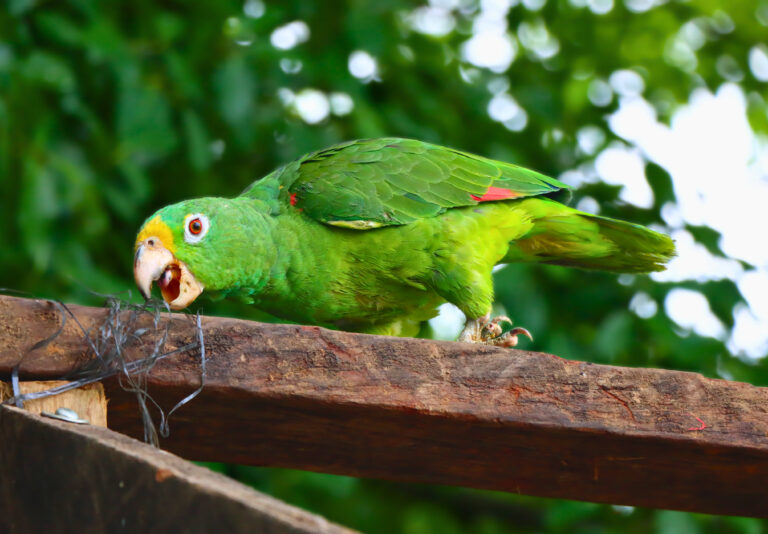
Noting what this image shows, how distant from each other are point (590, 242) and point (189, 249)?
1.47m

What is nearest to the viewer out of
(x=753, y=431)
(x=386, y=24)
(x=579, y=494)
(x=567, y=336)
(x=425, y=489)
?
(x=753, y=431)

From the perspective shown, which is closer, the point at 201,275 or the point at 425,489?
the point at 201,275

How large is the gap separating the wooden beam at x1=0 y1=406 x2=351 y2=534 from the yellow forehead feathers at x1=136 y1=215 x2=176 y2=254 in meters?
0.95

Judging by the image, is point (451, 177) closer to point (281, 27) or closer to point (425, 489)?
point (281, 27)

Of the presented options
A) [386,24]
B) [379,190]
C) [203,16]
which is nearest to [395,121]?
[386,24]

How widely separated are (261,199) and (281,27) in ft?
4.28

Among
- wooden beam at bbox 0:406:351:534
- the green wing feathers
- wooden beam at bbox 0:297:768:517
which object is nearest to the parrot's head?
the green wing feathers

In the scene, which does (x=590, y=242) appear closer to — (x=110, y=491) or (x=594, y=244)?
(x=594, y=244)

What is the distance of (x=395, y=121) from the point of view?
3.59 m

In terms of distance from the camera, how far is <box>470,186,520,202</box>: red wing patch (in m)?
2.59

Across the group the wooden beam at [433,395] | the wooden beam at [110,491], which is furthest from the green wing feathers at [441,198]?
the wooden beam at [110,491]

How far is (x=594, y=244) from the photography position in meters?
2.82

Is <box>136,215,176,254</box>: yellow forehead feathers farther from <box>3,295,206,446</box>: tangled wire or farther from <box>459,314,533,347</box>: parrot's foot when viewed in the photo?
<box>459,314,533,347</box>: parrot's foot

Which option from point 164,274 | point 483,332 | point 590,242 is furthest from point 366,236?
point 590,242
